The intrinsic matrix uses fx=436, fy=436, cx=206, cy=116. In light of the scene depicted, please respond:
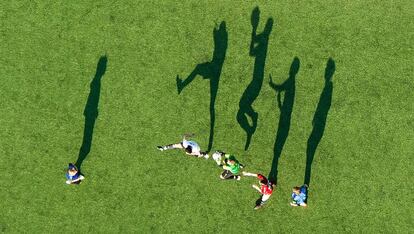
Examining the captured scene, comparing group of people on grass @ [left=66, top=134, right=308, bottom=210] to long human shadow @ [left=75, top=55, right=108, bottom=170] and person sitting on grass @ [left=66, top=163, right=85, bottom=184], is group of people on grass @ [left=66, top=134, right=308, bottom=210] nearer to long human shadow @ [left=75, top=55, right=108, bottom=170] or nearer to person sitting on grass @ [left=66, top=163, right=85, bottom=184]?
person sitting on grass @ [left=66, top=163, right=85, bottom=184]

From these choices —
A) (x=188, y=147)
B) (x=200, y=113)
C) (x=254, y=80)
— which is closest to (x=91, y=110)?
(x=188, y=147)

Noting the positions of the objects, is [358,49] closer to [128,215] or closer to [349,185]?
[349,185]

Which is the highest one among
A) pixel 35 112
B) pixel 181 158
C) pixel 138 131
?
pixel 35 112

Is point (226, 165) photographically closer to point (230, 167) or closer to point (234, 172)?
point (230, 167)

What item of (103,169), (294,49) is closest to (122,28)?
(103,169)

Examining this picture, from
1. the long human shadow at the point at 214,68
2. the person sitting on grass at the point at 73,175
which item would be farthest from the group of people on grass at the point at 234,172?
the person sitting on grass at the point at 73,175

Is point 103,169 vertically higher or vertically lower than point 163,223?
higher
